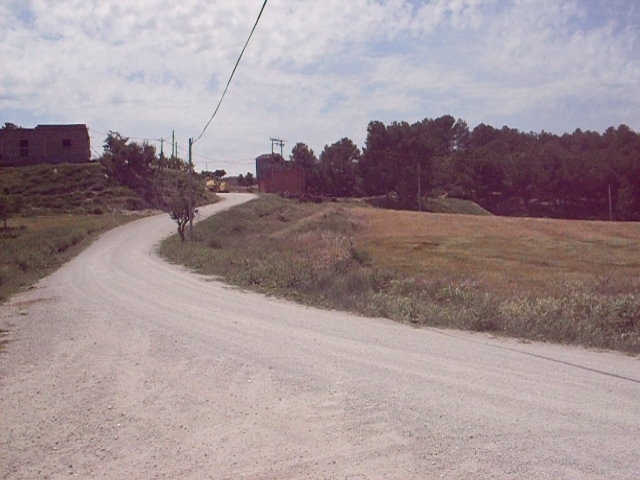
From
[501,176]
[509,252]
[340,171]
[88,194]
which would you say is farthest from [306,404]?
[340,171]

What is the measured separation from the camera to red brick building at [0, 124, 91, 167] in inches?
3551

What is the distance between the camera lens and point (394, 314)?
1513 centimetres

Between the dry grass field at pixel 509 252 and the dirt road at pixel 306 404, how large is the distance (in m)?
9.52

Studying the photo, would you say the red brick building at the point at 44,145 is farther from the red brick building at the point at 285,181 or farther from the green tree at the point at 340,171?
the green tree at the point at 340,171

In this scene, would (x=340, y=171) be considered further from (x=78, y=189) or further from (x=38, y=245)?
(x=38, y=245)

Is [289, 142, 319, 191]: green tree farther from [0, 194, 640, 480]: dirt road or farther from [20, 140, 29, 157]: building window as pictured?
[0, 194, 640, 480]: dirt road

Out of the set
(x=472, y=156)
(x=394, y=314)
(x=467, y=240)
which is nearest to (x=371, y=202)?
(x=472, y=156)

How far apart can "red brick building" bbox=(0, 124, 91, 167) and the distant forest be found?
1258 inches

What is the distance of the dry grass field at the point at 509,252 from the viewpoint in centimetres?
2258

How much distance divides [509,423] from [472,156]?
291ft

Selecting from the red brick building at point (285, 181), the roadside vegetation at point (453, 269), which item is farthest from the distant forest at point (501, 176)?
the roadside vegetation at point (453, 269)

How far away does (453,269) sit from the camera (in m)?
27.2

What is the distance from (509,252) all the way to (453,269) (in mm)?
5734

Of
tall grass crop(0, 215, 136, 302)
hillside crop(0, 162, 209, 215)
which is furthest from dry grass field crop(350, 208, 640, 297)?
hillside crop(0, 162, 209, 215)
